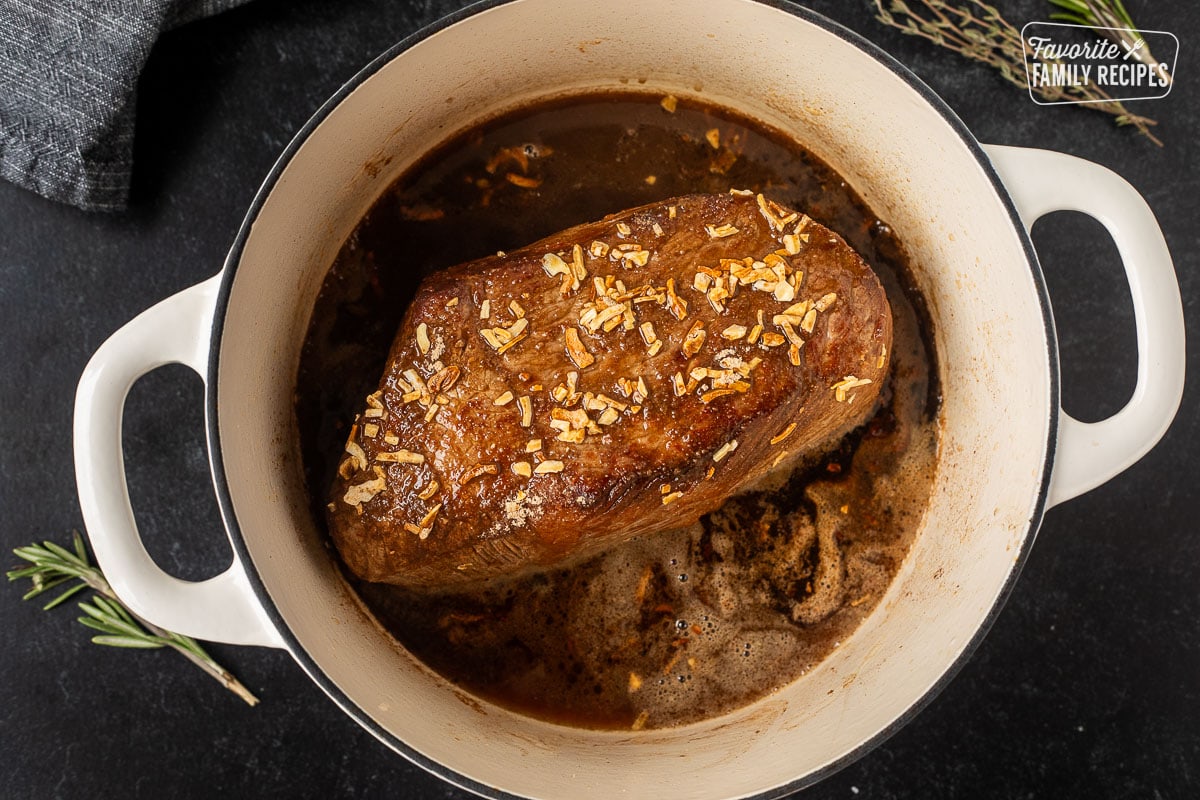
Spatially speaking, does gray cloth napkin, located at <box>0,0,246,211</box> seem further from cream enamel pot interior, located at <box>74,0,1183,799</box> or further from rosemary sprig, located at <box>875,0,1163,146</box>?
rosemary sprig, located at <box>875,0,1163,146</box>

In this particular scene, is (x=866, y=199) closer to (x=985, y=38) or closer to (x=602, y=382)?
(x=985, y=38)

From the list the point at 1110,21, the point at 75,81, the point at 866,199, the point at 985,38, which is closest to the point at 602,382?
the point at 866,199

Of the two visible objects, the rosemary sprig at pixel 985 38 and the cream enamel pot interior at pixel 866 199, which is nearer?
the cream enamel pot interior at pixel 866 199

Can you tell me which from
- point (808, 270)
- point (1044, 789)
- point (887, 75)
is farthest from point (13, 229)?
point (1044, 789)

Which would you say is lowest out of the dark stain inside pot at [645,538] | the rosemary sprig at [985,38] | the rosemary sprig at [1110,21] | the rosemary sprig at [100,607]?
the rosemary sprig at [100,607]

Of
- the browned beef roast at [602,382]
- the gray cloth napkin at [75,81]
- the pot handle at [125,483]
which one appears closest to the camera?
the pot handle at [125,483]

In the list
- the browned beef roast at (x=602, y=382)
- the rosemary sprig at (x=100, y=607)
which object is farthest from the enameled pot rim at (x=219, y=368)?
the rosemary sprig at (x=100, y=607)

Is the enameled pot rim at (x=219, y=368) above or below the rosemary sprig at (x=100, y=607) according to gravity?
above

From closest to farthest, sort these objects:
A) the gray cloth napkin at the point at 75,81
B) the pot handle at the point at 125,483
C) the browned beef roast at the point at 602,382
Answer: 1. the pot handle at the point at 125,483
2. the browned beef roast at the point at 602,382
3. the gray cloth napkin at the point at 75,81

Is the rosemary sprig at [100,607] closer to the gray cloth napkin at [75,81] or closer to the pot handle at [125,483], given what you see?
the pot handle at [125,483]
